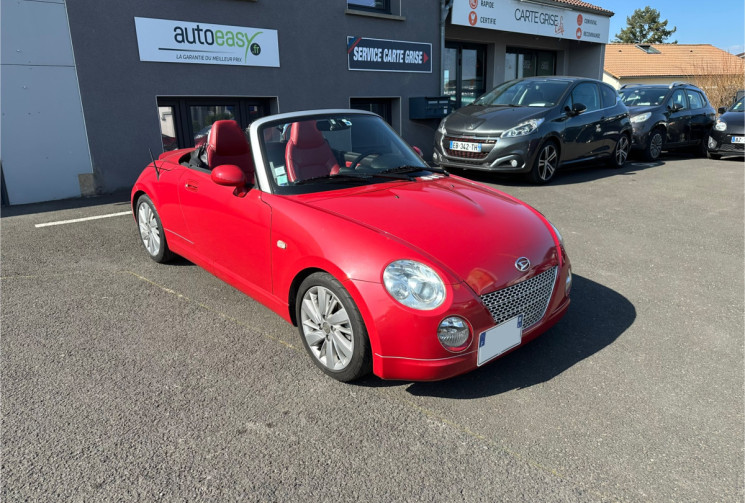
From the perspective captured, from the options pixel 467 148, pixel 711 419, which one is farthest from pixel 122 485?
pixel 467 148

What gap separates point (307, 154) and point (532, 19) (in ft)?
49.0

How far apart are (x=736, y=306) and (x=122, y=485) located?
4287 mm

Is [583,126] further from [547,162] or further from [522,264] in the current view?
[522,264]

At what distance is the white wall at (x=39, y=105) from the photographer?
7.66 metres

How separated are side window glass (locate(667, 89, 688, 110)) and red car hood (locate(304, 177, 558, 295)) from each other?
1107 cm

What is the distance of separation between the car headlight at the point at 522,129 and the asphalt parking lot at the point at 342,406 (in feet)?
13.4

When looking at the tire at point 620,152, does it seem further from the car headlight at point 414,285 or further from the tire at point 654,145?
the car headlight at point 414,285

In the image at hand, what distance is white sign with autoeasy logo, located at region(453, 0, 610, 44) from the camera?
13961 mm

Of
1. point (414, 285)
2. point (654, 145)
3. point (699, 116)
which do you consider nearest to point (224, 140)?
point (414, 285)

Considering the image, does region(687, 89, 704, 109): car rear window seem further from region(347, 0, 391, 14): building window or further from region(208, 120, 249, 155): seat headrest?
region(208, 120, 249, 155): seat headrest

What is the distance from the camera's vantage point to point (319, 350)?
9.86 feet

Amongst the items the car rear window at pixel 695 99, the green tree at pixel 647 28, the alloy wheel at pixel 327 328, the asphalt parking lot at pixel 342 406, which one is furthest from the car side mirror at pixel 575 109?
the green tree at pixel 647 28

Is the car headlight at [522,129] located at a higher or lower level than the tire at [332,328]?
higher

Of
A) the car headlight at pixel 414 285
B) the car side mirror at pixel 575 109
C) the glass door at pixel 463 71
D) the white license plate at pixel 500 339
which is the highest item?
the glass door at pixel 463 71
